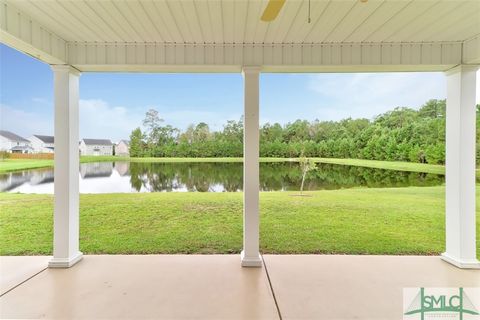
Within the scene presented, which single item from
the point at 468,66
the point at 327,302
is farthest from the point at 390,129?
the point at 327,302

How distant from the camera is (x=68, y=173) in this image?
322 cm

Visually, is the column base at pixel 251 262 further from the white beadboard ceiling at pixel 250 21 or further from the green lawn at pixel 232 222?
the white beadboard ceiling at pixel 250 21

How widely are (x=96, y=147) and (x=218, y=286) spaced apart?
419 centimetres

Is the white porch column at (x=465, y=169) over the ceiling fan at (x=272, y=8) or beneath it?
beneath

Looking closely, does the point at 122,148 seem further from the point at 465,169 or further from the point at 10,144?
the point at 465,169

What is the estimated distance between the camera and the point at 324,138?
20.0ft

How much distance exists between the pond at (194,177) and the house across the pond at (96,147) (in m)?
0.22

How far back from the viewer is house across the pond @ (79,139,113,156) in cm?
529

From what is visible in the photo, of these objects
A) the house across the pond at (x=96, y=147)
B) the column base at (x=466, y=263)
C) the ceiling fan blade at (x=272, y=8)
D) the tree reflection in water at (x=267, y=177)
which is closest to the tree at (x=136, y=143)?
the tree reflection in water at (x=267, y=177)

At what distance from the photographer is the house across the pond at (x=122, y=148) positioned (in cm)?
564

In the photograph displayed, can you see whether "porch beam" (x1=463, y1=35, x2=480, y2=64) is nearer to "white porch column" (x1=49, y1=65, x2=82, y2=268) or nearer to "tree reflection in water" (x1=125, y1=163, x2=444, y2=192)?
"tree reflection in water" (x1=125, y1=163, x2=444, y2=192)

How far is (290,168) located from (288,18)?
3.75 m

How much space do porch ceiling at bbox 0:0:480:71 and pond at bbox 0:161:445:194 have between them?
8.44 ft

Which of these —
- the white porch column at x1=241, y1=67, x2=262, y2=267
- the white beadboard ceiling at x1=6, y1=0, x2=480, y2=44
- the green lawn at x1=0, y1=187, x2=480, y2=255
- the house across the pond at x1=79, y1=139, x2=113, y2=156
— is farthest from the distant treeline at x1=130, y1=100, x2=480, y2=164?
the white beadboard ceiling at x1=6, y1=0, x2=480, y2=44
